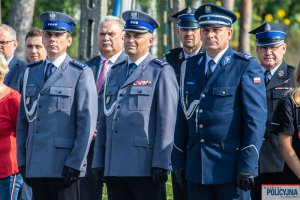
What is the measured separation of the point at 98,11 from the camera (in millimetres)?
13633

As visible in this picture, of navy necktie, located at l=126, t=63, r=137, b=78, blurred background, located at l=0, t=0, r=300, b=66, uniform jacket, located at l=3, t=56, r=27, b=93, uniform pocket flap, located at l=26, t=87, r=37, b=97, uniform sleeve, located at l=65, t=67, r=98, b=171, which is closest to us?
uniform sleeve, located at l=65, t=67, r=98, b=171

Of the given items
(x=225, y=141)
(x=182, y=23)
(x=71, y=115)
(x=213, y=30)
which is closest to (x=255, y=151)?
(x=225, y=141)

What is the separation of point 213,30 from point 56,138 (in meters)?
1.74

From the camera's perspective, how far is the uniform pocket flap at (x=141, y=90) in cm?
830

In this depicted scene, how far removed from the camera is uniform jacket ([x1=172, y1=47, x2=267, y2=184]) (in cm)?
752

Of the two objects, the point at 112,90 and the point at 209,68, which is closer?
the point at 209,68

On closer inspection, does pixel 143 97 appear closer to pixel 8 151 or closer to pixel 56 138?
pixel 56 138

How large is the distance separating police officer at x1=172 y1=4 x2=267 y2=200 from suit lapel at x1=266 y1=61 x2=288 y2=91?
107 centimetres

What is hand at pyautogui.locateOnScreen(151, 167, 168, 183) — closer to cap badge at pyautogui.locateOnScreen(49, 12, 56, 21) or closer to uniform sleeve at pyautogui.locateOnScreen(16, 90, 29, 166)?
uniform sleeve at pyautogui.locateOnScreen(16, 90, 29, 166)

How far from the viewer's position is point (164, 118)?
8.23 m

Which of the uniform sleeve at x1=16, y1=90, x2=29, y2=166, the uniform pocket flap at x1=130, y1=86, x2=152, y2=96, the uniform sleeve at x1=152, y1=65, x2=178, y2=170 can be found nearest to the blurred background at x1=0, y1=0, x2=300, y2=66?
the uniform sleeve at x1=152, y1=65, x2=178, y2=170

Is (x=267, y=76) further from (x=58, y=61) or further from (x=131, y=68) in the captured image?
(x=58, y=61)

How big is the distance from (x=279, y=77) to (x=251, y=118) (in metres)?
1.43

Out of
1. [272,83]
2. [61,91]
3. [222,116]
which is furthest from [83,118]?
[272,83]
